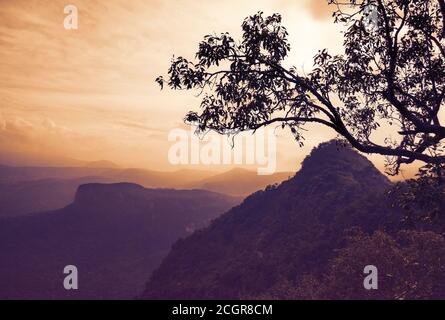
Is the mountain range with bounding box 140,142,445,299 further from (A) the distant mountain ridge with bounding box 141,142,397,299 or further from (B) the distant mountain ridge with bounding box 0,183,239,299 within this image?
(B) the distant mountain ridge with bounding box 0,183,239,299

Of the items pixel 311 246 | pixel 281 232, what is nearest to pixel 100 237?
pixel 281 232

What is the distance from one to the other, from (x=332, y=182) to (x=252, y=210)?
20.5 metres

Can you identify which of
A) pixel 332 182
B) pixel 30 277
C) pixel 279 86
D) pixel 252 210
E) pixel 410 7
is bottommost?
pixel 30 277

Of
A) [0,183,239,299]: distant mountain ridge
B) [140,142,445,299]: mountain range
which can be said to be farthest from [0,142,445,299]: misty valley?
[0,183,239,299]: distant mountain ridge

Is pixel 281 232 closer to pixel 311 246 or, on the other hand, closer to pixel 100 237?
pixel 311 246

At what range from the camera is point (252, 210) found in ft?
274

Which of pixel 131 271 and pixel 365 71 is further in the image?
pixel 131 271

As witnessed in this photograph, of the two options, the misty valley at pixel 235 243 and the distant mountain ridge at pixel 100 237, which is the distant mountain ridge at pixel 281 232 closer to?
the misty valley at pixel 235 243

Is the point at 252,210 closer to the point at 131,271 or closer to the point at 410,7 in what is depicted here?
the point at 131,271

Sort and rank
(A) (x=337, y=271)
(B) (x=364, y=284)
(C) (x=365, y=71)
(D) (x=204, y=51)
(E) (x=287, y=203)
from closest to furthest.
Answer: (D) (x=204, y=51)
(C) (x=365, y=71)
(B) (x=364, y=284)
(A) (x=337, y=271)
(E) (x=287, y=203)

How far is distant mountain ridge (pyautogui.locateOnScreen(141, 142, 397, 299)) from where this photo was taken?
4997cm

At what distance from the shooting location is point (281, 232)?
64.3 meters
